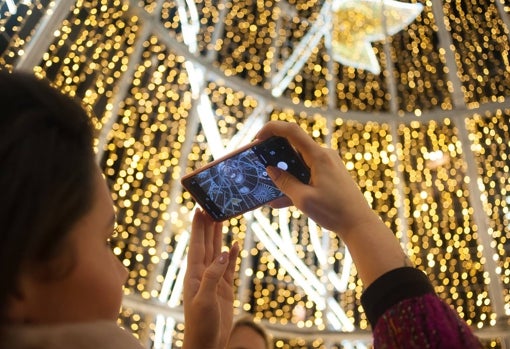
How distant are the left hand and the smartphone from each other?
14 centimetres

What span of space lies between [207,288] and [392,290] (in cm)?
58

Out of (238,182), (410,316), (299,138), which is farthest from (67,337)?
(238,182)

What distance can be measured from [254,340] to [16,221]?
2299mm

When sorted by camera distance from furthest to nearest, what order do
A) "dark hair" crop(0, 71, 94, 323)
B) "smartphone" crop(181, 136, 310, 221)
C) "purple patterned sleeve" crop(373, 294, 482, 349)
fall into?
1. "smartphone" crop(181, 136, 310, 221)
2. "purple patterned sleeve" crop(373, 294, 482, 349)
3. "dark hair" crop(0, 71, 94, 323)

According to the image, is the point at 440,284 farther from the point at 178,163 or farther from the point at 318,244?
the point at 178,163

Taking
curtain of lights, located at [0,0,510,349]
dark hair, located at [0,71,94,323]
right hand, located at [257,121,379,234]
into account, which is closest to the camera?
dark hair, located at [0,71,94,323]

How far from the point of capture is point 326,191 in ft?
3.60

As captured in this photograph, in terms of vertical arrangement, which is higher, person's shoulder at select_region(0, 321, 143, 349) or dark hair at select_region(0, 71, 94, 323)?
dark hair at select_region(0, 71, 94, 323)

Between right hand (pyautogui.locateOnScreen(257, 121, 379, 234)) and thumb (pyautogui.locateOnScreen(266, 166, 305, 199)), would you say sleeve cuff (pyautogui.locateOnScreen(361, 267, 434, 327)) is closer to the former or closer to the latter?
right hand (pyautogui.locateOnScreen(257, 121, 379, 234))

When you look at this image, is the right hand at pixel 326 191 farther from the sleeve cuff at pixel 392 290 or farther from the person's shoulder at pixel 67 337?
the person's shoulder at pixel 67 337

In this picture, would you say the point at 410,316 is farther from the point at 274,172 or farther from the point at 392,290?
the point at 274,172

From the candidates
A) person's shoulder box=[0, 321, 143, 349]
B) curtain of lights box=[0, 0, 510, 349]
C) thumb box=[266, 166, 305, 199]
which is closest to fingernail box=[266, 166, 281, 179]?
thumb box=[266, 166, 305, 199]

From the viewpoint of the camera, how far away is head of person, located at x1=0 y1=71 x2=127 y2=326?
2.19 ft

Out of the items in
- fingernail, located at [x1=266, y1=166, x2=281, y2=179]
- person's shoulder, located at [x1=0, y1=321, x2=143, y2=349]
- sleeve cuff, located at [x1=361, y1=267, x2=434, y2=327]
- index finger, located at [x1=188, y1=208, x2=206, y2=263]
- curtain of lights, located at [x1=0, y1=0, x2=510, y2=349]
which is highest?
sleeve cuff, located at [x1=361, y1=267, x2=434, y2=327]
